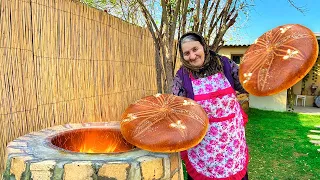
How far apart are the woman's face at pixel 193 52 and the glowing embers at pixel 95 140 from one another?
3.32 feet

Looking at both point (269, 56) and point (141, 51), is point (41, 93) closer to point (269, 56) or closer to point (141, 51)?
point (269, 56)

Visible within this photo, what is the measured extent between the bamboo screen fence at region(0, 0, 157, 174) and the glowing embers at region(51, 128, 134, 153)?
1.10 feet

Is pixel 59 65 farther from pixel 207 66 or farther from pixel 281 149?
pixel 281 149

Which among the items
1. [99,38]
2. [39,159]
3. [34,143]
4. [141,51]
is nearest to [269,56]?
[39,159]

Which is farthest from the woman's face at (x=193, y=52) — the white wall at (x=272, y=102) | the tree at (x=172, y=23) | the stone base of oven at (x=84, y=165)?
the white wall at (x=272, y=102)

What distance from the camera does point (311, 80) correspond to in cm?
1374

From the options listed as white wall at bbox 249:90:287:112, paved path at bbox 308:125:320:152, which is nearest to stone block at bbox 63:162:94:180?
paved path at bbox 308:125:320:152

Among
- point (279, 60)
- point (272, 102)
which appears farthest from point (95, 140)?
point (272, 102)

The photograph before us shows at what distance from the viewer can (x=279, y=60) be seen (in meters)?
1.93

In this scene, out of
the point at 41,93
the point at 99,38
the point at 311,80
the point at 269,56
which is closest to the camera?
the point at 269,56

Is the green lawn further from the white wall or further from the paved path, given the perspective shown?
the white wall

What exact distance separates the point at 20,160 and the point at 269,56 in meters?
1.56

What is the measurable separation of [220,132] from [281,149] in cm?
375

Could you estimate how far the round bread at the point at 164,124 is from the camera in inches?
75.6
